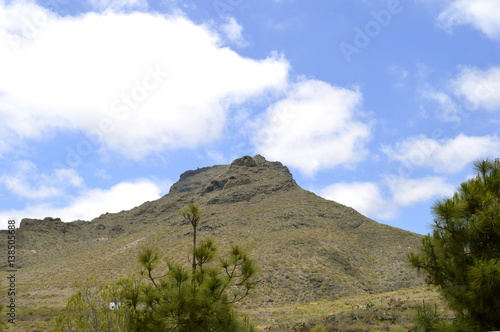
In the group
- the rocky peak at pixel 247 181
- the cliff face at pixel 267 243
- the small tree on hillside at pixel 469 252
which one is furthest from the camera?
the rocky peak at pixel 247 181

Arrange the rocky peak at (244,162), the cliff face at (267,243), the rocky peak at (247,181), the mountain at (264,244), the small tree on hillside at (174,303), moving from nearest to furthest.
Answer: the small tree on hillside at (174,303)
the mountain at (264,244)
the cliff face at (267,243)
the rocky peak at (247,181)
the rocky peak at (244,162)

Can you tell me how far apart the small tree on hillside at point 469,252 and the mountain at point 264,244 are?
27.0m

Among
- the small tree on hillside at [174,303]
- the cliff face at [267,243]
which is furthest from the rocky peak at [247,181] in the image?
the small tree on hillside at [174,303]

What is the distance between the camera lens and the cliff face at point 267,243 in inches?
1732

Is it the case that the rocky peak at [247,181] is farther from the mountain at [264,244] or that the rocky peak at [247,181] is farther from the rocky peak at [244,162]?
the mountain at [264,244]

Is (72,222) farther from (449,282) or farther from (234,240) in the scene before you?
(449,282)

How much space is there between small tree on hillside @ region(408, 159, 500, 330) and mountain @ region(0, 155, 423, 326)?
88.7ft

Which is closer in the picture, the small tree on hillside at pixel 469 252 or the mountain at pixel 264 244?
the small tree on hillside at pixel 469 252

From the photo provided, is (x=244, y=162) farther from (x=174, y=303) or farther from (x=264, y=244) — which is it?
(x=174, y=303)

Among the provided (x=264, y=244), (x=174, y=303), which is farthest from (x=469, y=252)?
(x=264, y=244)

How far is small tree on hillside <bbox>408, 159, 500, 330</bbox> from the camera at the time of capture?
7.86 metres

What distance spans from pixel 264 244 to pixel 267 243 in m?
0.50

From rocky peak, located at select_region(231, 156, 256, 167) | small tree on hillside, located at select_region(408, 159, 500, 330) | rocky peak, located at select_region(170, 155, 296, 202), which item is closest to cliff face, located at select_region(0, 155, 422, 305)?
rocky peak, located at select_region(170, 155, 296, 202)

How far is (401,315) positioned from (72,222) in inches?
3568
